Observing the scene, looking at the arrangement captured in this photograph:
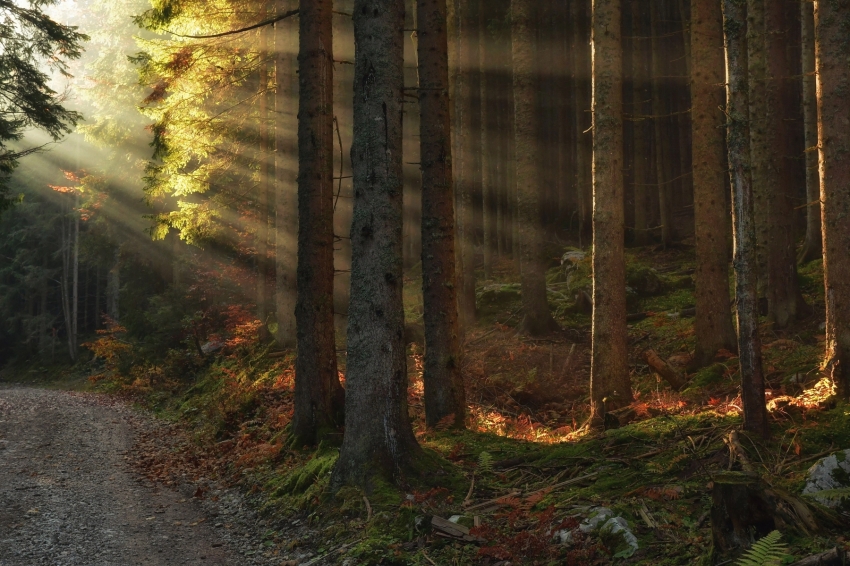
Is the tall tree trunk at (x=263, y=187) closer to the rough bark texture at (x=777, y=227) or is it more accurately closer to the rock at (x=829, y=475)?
the rough bark texture at (x=777, y=227)

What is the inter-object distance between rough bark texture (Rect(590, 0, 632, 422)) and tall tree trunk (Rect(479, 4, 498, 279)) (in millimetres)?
11473

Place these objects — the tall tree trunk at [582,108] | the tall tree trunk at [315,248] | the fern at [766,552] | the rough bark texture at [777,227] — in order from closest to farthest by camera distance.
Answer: the fern at [766,552] → the tall tree trunk at [315,248] → the rough bark texture at [777,227] → the tall tree trunk at [582,108]

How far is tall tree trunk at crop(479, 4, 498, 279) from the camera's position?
2270cm

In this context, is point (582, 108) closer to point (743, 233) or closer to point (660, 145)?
point (660, 145)

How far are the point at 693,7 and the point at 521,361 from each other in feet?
25.5

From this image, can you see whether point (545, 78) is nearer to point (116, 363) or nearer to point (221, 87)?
point (221, 87)

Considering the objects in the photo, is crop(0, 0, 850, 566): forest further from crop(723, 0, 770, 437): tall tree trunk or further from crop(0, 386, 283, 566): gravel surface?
crop(0, 386, 283, 566): gravel surface

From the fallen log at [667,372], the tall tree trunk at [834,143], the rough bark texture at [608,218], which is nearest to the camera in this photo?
the tall tree trunk at [834,143]

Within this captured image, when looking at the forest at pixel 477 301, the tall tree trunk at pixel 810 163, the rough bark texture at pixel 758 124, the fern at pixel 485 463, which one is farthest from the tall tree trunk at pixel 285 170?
the tall tree trunk at pixel 810 163

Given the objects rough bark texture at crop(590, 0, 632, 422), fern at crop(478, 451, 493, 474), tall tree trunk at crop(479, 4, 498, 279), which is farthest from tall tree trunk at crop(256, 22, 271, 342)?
fern at crop(478, 451, 493, 474)

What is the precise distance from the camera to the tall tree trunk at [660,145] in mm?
23203

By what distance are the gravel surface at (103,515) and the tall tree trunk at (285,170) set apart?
5125mm

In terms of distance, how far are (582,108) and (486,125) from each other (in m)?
4.52

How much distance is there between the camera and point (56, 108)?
1847cm
